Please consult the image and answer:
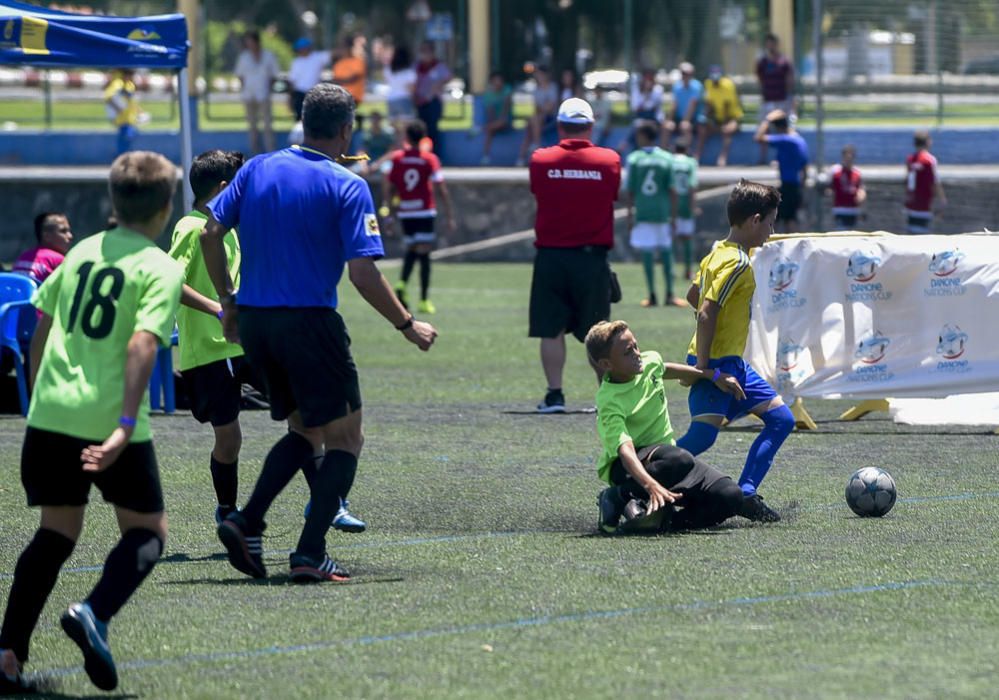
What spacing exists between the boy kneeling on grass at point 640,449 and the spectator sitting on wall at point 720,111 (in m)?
22.2

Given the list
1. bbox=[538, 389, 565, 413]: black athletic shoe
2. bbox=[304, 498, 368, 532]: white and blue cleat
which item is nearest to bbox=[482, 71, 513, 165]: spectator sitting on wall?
bbox=[538, 389, 565, 413]: black athletic shoe

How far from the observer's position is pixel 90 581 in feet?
23.3

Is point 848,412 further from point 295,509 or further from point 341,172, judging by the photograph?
point 341,172

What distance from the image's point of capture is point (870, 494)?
8.32m

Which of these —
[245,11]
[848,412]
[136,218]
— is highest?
[245,11]

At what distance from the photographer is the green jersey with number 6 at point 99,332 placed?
534cm

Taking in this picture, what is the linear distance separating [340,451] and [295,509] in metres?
1.96

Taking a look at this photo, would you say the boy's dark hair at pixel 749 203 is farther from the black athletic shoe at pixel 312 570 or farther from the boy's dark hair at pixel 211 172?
the black athletic shoe at pixel 312 570

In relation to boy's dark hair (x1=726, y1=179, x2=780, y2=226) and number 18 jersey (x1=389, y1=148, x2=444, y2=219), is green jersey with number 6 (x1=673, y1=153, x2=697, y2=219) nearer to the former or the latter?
number 18 jersey (x1=389, y1=148, x2=444, y2=219)

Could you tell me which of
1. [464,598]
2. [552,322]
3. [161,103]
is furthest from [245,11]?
[464,598]

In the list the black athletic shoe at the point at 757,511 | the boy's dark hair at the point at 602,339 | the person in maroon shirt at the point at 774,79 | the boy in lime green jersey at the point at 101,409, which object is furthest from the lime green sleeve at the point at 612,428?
the person in maroon shirt at the point at 774,79

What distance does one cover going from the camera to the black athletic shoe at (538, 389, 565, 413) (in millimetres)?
12523

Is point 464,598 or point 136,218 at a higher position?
point 136,218

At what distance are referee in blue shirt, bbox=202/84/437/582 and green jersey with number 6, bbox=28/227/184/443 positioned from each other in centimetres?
145
